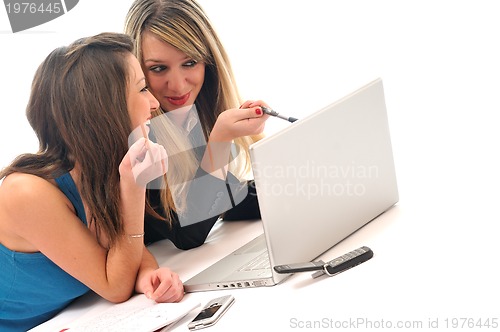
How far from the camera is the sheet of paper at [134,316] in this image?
1.30 meters

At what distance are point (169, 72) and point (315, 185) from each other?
60 centimetres

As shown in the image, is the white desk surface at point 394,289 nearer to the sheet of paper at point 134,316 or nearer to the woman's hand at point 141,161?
the sheet of paper at point 134,316

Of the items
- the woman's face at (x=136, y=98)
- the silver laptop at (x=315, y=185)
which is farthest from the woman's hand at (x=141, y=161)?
the silver laptop at (x=315, y=185)

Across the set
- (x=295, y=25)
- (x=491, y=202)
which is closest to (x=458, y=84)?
(x=295, y=25)

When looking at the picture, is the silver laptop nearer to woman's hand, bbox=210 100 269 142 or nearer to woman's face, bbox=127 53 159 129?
woman's hand, bbox=210 100 269 142

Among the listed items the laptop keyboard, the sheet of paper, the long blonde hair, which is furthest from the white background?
the sheet of paper

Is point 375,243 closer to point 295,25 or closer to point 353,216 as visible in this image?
point 353,216

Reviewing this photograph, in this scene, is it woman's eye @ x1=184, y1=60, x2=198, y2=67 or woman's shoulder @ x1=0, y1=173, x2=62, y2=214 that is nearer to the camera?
woman's shoulder @ x1=0, y1=173, x2=62, y2=214

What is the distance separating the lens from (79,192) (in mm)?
1540

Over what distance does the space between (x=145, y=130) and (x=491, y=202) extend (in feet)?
2.59

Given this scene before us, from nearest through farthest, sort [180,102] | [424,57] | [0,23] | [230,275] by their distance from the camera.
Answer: [230,275] → [180,102] → [0,23] → [424,57]

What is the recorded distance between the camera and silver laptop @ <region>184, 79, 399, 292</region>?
1342 millimetres

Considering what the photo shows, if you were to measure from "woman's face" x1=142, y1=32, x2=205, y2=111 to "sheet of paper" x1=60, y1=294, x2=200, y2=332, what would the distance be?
1.90ft

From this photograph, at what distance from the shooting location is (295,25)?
2650 millimetres
